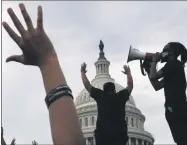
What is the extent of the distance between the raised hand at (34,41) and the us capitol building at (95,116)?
80765 millimetres

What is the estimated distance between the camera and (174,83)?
3568mm

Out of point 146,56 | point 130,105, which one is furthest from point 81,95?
point 146,56

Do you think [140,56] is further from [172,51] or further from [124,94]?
[124,94]

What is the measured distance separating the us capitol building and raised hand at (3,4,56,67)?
8076cm

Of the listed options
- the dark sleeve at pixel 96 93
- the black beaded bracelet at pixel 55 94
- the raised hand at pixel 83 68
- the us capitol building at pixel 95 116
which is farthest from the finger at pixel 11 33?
the us capitol building at pixel 95 116

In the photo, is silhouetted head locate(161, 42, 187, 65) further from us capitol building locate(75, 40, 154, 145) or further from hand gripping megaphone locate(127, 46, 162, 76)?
us capitol building locate(75, 40, 154, 145)

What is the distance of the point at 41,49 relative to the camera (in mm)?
2193

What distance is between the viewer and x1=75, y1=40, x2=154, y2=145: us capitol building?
86.1 m

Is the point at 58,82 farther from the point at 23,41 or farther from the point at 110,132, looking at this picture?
the point at 110,132

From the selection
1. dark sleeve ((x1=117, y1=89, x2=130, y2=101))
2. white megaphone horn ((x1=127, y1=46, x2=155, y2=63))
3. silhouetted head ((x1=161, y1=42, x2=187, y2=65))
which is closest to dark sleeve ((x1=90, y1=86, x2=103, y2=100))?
dark sleeve ((x1=117, y1=89, x2=130, y2=101))

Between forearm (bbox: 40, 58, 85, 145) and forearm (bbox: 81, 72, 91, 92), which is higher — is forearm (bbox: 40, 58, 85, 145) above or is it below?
below

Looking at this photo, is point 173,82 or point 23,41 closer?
point 23,41

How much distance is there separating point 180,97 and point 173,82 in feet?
0.48

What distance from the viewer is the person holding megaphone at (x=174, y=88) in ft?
11.4
